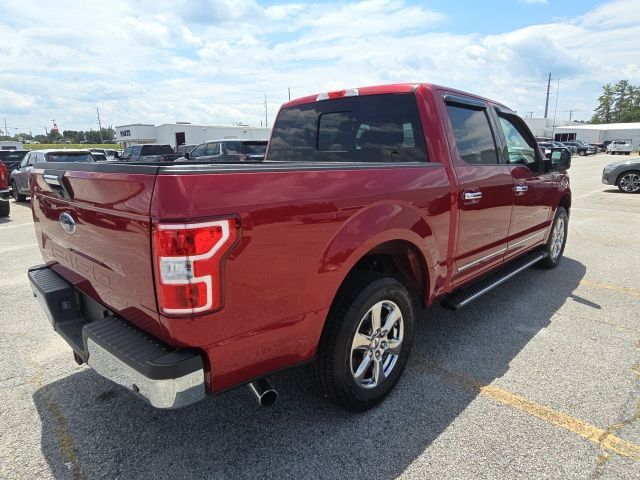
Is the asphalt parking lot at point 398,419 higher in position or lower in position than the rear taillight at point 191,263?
→ lower

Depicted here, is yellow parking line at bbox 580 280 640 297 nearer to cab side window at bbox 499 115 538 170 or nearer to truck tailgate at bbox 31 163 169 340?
cab side window at bbox 499 115 538 170

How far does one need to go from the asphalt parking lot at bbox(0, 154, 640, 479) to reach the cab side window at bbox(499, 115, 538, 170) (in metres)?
1.54

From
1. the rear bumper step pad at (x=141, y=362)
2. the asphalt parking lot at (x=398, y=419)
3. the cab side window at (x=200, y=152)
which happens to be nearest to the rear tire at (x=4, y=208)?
the cab side window at (x=200, y=152)

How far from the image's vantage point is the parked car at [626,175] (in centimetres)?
1426

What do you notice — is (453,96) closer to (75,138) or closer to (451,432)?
(451,432)

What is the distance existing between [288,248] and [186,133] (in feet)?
155

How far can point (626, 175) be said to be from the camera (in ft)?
47.3

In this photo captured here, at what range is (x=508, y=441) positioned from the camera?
7.82 feet

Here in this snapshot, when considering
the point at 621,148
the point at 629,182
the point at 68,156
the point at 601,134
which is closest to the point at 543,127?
the point at 601,134

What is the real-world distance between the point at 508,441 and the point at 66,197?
271 centimetres

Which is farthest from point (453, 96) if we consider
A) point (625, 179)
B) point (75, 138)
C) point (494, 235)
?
point (75, 138)

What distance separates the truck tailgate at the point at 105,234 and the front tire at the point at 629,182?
16618 millimetres

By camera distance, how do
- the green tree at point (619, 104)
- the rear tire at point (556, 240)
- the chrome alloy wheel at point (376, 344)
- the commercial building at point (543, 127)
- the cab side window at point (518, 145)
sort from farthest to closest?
the green tree at point (619, 104) → the commercial building at point (543, 127) → the rear tire at point (556, 240) → the cab side window at point (518, 145) → the chrome alloy wheel at point (376, 344)

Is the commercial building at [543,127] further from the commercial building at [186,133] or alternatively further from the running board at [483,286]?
the running board at [483,286]
